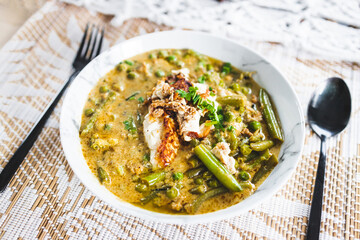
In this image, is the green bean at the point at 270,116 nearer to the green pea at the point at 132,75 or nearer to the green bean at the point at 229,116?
the green bean at the point at 229,116

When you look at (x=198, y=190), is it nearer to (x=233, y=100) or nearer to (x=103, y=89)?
(x=233, y=100)

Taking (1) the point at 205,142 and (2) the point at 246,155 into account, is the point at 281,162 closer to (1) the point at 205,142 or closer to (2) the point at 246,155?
(2) the point at 246,155

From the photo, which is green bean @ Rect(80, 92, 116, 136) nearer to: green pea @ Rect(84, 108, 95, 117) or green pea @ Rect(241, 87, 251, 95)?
green pea @ Rect(84, 108, 95, 117)

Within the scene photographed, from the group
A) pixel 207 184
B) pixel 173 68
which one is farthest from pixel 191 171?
pixel 173 68

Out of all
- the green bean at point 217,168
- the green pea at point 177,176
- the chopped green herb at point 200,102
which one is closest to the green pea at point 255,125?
the chopped green herb at point 200,102

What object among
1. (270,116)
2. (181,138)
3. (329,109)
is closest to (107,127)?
(181,138)

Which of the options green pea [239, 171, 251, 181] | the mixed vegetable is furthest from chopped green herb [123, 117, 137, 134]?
green pea [239, 171, 251, 181]
